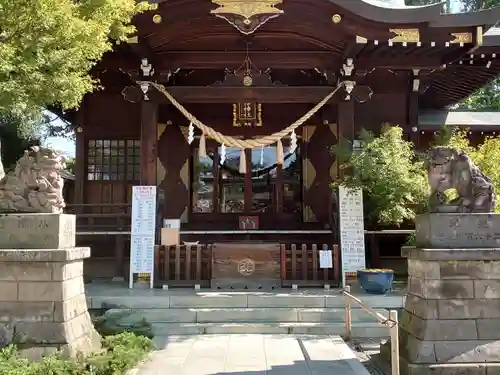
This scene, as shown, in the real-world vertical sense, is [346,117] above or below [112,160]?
above

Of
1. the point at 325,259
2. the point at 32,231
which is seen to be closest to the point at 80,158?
the point at 325,259

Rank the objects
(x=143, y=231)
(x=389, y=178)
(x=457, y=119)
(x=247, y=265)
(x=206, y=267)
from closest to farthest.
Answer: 1. (x=389, y=178)
2. (x=247, y=265)
3. (x=206, y=267)
4. (x=143, y=231)
5. (x=457, y=119)

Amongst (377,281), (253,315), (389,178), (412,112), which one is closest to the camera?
(253,315)

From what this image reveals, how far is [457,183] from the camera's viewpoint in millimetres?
6152

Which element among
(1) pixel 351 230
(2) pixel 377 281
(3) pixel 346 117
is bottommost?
(2) pixel 377 281

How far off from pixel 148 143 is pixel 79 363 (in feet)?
21.1

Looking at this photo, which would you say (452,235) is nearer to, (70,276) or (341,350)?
(341,350)

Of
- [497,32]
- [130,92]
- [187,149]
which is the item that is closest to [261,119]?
[187,149]

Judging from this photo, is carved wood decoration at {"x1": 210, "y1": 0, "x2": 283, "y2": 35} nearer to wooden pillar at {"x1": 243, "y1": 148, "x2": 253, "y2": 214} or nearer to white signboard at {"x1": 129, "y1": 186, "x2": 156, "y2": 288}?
white signboard at {"x1": 129, "y1": 186, "x2": 156, "y2": 288}

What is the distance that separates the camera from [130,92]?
11375mm

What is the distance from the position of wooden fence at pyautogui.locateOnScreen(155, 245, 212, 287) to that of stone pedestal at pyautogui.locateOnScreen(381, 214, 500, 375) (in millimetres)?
4968

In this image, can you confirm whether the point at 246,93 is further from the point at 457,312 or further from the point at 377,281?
the point at 457,312

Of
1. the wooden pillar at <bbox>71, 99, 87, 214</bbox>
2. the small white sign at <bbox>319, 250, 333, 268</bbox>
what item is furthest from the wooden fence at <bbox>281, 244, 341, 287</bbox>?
the wooden pillar at <bbox>71, 99, 87, 214</bbox>

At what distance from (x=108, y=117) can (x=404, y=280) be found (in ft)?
26.9
